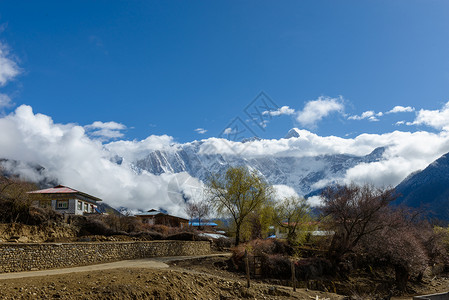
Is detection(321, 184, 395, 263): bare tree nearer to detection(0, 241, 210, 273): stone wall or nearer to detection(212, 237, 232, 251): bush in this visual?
detection(212, 237, 232, 251): bush

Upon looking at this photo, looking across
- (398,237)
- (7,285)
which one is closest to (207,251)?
(398,237)

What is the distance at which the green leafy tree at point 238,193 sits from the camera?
34000 millimetres

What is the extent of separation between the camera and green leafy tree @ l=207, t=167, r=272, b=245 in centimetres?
3400

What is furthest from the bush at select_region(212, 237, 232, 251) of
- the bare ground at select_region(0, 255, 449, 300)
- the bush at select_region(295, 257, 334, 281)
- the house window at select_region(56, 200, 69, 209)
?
the house window at select_region(56, 200, 69, 209)

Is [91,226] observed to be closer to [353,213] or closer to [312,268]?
[312,268]

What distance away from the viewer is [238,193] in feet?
111

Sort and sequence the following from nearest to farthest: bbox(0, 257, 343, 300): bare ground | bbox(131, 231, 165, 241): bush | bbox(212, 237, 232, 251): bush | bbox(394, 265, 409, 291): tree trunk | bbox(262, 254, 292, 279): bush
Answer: bbox(0, 257, 343, 300): bare ground
bbox(262, 254, 292, 279): bush
bbox(394, 265, 409, 291): tree trunk
bbox(131, 231, 165, 241): bush
bbox(212, 237, 232, 251): bush

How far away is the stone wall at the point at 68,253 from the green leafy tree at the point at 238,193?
7.56 meters

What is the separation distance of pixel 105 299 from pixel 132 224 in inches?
1079

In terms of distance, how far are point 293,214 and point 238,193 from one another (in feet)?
32.0

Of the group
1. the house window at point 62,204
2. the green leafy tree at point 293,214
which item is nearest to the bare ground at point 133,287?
the green leafy tree at point 293,214

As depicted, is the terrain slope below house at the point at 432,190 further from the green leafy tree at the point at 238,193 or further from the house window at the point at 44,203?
the house window at the point at 44,203

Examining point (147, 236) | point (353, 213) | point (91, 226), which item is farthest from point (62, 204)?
point (353, 213)

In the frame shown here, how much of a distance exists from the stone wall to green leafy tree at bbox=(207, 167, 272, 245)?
7.56 metres
